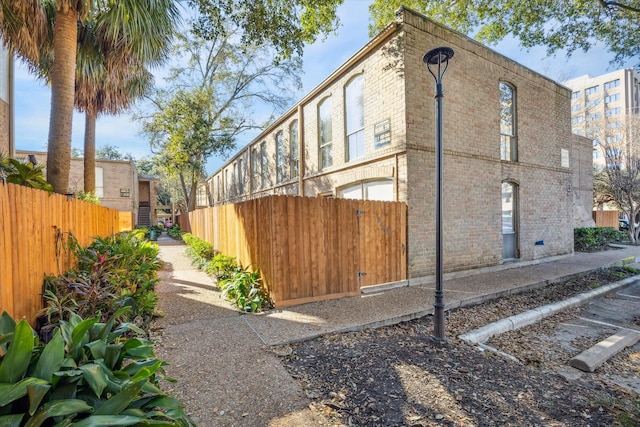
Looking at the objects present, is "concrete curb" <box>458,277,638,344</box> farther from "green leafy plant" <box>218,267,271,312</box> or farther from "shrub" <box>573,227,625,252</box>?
"shrub" <box>573,227,625,252</box>

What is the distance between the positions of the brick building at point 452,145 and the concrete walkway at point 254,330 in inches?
47.5

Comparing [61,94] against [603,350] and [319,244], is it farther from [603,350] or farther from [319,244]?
[603,350]

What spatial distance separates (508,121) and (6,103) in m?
14.7

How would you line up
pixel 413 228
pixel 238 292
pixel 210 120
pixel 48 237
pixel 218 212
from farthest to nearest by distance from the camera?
1. pixel 210 120
2. pixel 218 212
3. pixel 413 228
4. pixel 238 292
5. pixel 48 237

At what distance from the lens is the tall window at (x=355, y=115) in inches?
336

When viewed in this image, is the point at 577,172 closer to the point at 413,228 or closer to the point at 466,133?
the point at 466,133

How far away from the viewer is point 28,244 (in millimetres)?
3096

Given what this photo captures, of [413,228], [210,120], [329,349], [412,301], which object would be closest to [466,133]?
[413,228]

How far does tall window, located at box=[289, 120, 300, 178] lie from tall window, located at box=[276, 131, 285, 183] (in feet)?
3.33

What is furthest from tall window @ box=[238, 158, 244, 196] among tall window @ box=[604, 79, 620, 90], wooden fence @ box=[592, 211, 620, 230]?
tall window @ box=[604, 79, 620, 90]

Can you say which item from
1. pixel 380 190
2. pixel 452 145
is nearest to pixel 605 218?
pixel 452 145

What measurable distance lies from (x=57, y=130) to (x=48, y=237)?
3.36m

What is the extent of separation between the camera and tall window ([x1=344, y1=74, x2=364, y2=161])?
8.55 metres

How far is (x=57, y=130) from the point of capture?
580 centimetres
